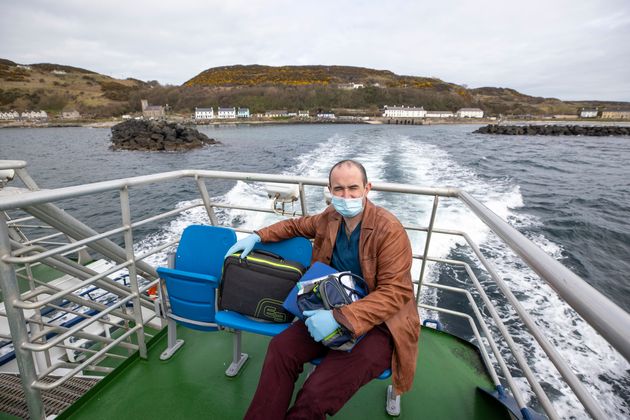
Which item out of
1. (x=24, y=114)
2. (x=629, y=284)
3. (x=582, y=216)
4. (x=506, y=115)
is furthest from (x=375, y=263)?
(x=506, y=115)

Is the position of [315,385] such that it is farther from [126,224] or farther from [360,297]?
[126,224]

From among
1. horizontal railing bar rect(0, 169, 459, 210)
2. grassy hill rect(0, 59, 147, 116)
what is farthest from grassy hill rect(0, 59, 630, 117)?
horizontal railing bar rect(0, 169, 459, 210)

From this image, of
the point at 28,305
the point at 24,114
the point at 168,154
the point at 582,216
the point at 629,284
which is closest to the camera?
the point at 28,305

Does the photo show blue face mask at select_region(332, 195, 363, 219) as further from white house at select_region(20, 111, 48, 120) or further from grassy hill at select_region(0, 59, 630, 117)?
white house at select_region(20, 111, 48, 120)

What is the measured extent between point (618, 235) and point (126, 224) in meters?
12.6

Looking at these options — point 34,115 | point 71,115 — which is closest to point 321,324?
point 71,115

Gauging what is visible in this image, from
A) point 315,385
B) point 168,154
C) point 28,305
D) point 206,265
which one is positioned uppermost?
point 28,305

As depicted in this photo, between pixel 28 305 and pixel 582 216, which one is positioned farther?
pixel 582 216

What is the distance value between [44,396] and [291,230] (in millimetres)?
2134

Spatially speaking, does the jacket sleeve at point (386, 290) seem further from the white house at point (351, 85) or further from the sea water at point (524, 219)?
the white house at point (351, 85)

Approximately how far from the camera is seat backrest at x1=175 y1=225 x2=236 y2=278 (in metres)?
2.12

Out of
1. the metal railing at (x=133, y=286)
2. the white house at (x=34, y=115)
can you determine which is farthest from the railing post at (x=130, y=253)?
the white house at (x=34, y=115)

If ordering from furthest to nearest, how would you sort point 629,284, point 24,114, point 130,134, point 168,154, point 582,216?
1. point 24,114
2. point 130,134
3. point 168,154
4. point 582,216
5. point 629,284

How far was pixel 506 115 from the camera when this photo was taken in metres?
121
